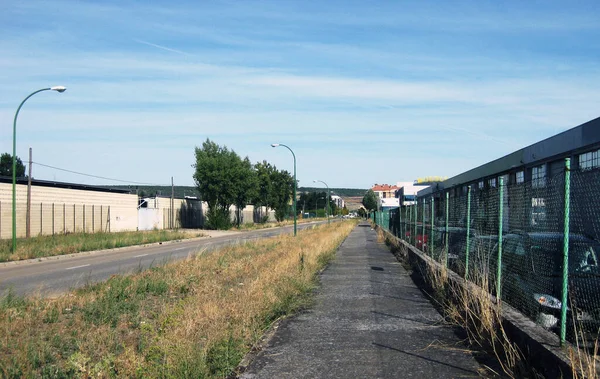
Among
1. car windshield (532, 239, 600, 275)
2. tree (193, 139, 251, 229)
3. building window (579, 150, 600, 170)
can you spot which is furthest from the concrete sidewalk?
tree (193, 139, 251, 229)

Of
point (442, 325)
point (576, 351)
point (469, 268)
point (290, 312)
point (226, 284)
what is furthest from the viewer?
point (226, 284)

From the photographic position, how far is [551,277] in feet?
22.5

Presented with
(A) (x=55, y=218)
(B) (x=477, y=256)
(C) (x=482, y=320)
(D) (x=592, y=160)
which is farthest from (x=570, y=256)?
(A) (x=55, y=218)

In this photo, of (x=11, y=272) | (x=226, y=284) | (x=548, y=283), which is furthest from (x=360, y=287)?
(x=11, y=272)

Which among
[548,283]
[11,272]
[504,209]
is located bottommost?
[11,272]

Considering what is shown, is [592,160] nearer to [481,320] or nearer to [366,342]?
[481,320]

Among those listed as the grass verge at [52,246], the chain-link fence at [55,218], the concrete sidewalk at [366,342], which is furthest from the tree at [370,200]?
the concrete sidewalk at [366,342]

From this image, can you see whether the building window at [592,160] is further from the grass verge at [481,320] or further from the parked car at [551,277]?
the parked car at [551,277]

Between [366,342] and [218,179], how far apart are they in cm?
5112

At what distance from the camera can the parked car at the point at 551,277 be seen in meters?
6.04

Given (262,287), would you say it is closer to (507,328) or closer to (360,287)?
(360,287)

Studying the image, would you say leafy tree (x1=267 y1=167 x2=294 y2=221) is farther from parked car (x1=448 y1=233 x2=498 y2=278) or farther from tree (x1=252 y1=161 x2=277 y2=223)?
parked car (x1=448 y1=233 x2=498 y2=278)

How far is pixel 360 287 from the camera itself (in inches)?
493

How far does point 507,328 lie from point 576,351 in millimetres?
1474
